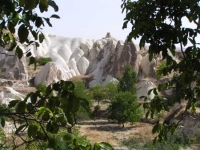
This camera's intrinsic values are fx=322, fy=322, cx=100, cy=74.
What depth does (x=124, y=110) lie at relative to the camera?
22047 millimetres

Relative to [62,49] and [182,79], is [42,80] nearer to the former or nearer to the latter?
[62,49]

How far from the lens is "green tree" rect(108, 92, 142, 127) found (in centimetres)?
2153

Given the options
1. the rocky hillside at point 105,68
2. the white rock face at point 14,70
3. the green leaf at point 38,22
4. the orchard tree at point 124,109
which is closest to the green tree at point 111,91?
the orchard tree at point 124,109

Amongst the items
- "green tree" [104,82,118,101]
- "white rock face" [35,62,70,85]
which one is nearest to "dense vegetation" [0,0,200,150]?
"green tree" [104,82,118,101]

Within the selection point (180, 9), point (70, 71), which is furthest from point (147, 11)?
point (70, 71)

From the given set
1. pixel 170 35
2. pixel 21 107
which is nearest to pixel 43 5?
pixel 21 107

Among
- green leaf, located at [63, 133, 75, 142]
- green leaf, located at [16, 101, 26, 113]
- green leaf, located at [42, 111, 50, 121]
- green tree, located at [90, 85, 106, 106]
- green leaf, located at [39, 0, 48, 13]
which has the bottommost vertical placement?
green tree, located at [90, 85, 106, 106]

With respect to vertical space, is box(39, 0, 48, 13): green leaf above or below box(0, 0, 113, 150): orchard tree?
above

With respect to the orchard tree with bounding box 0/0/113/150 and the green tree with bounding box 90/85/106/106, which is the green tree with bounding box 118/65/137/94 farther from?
the orchard tree with bounding box 0/0/113/150

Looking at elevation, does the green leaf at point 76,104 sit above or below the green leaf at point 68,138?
above

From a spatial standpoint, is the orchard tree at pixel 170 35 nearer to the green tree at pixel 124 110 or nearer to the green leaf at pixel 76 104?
the green leaf at pixel 76 104

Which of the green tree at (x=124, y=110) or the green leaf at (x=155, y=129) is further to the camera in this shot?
the green tree at (x=124, y=110)

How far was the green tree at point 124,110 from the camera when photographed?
21531 mm

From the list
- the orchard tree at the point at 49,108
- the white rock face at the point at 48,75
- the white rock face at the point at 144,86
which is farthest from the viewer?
the white rock face at the point at 48,75
